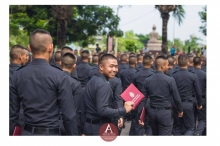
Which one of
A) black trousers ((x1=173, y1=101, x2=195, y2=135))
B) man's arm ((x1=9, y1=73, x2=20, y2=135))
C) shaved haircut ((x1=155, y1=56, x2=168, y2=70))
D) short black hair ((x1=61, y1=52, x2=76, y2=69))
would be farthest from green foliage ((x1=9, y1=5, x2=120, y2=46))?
man's arm ((x1=9, y1=73, x2=20, y2=135))

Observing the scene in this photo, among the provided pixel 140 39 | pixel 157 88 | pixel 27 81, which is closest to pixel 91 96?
pixel 27 81

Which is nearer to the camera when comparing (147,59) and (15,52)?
(15,52)

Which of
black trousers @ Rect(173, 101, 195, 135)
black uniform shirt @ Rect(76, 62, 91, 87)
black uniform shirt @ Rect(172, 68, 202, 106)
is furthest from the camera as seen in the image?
black uniform shirt @ Rect(76, 62, 91, 87)

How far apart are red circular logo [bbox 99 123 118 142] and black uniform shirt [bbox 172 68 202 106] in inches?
138

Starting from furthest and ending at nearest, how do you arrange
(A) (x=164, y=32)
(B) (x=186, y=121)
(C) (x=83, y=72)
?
(A) (x=164, y=32), (C) (x=83, y=72), (B) (x=186, y=121)

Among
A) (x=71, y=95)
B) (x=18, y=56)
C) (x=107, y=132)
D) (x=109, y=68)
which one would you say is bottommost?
(x=107, y=132)

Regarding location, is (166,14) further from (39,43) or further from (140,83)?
(39,43)

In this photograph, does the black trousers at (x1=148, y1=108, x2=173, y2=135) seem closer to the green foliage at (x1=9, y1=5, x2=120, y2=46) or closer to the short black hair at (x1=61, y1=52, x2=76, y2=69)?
the short black hair at (x1=61, y1=52, x2=76, y2=69)

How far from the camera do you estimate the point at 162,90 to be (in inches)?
278

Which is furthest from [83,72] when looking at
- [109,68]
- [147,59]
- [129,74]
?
[109,68]

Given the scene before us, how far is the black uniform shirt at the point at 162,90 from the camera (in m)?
7.04

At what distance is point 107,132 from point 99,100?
0.63 metres

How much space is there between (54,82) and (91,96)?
1.18 meters

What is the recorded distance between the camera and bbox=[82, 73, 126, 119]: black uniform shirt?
483 centimetres
